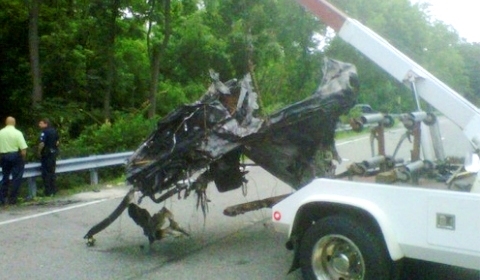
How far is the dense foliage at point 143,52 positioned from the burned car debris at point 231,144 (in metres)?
2.29

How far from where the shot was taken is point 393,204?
6.42 metres

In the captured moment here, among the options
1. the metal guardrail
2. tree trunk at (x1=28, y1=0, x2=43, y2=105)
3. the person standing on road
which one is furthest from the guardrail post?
tree trunk at (x1=28, y1=0, x2=43, y2=105)

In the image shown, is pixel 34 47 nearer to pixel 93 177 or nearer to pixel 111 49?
pixel 111 49

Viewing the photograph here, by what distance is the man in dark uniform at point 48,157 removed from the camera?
1650cm

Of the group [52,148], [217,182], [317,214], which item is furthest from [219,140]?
[52,148]

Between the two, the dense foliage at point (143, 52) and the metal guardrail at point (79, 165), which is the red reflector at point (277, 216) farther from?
the metal guardrail at point (79, 165)

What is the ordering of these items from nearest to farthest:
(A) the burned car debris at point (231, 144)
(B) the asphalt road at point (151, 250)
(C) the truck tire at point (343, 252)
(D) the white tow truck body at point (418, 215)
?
1. (D) the white tow truck body at point (418, 215)
2. (C) the truck tire at point (343, 252)
3. (B) the asphalt road at point (151, 250)
4. (A) the burned car debris at point (231, 144)

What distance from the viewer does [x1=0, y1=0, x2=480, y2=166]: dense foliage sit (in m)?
21.2

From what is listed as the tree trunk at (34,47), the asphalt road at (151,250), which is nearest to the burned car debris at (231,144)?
the asphalt road at (151,250)

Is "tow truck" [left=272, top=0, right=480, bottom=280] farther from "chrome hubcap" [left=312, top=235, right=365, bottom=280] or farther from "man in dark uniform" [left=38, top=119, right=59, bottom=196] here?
"man in dark uniform" [left=38, top=119, right=59, bottom=196]

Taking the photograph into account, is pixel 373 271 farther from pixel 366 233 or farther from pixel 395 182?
pixel 395 182

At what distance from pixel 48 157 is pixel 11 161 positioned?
1.22 metres

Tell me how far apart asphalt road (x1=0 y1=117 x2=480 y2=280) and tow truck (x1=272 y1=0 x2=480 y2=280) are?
2.31 feet

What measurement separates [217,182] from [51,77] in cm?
2129
